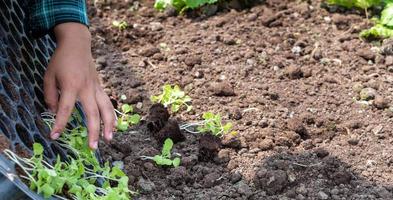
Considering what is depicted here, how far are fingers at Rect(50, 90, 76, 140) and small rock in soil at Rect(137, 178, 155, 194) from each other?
52 cm

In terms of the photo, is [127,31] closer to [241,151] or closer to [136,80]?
[136,80]

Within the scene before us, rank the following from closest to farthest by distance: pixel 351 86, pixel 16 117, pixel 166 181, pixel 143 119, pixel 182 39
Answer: pixel 16 117
pixel 166 181
pixel 143 119
pixel 351 86
pixel 182 39

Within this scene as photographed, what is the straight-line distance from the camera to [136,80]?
342cm

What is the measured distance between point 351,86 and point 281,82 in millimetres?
306

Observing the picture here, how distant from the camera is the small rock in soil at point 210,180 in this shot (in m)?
2.76

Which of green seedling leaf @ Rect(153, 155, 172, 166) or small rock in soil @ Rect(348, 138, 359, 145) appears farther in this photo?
small rock in soil @ Rect(348, 138, 359, 145)

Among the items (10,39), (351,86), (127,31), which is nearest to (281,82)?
(351,86)

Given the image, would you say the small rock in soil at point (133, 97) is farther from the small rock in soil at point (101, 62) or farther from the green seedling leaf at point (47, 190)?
the green seedling leaf at point (47, 190)

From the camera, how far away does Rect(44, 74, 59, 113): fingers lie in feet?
7.86

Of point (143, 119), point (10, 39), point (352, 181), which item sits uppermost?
point (10, 39)

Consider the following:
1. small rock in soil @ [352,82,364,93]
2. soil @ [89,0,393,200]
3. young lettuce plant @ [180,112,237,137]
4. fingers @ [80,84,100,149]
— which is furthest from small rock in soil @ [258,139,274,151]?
fingers @ [80,84,100,149]

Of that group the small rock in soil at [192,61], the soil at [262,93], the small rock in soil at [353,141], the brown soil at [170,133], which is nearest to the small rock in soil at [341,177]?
the soil at [262,93]

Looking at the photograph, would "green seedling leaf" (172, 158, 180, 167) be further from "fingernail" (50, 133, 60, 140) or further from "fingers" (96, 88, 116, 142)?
"fingernail" (50, 133, 60, 140)

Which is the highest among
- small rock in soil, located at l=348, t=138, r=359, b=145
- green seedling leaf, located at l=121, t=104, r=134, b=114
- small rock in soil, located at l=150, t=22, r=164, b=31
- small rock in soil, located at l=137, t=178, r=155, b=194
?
small rock in soil, located at l=150, t=22, r=164, b=31
